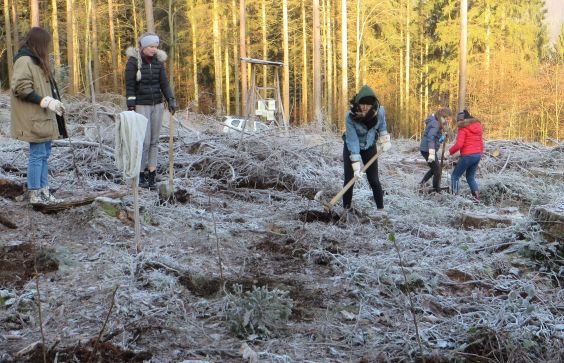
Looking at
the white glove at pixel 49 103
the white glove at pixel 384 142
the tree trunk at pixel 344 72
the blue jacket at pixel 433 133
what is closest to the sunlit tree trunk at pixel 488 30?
the tree trunk at pixel 344 72

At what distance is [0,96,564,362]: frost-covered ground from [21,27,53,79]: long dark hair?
1456 millimetres

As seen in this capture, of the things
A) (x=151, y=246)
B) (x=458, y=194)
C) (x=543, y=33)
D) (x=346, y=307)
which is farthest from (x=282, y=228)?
(x=543, y=33)

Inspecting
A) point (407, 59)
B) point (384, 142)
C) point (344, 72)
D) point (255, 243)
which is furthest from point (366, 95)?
point (407, 59)

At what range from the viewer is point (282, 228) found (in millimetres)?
5344

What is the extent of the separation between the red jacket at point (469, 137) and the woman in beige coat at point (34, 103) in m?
5.60

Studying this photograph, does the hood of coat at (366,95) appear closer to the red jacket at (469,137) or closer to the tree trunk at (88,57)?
the red jacket at (469,137)

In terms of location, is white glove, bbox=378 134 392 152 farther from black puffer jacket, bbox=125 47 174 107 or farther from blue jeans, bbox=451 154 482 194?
black puffer jacket, bbox=125 47 174 107

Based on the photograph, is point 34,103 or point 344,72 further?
point 344,72

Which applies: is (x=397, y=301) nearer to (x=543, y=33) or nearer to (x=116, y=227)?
(x=116, y=227)

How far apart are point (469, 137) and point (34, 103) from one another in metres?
5.92

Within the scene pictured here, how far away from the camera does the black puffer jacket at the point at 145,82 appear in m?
5.84

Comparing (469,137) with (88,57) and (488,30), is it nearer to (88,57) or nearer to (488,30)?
(88,57)

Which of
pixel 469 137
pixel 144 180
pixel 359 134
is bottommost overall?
pixel 144 180

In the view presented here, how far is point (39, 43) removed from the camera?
4.65 meters
